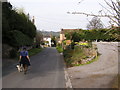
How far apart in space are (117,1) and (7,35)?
21.3m

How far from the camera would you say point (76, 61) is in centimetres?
1967

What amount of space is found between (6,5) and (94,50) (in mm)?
11222

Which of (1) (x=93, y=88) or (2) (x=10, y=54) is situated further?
(2) (x=10, y=54)

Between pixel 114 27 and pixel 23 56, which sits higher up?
pixel 114 27

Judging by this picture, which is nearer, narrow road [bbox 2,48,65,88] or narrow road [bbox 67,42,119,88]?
narrow road [bbox 67,42,119,88]

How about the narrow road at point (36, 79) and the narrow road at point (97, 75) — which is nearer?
the narrow road at point (97, 75)

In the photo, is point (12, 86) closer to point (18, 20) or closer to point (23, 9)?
point (18, 20)

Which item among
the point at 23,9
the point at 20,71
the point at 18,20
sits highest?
the point at 23,9

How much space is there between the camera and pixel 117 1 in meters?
3.99

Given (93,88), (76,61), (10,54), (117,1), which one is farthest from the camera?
(10,54)

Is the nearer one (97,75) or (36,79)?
(36,79)

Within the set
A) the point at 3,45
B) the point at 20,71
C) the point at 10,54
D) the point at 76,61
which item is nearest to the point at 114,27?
the point at 20,71

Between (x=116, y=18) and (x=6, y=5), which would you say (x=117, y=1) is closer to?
(x=116, y=18)

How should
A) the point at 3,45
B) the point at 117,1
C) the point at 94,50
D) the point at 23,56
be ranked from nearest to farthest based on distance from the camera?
the point at 117,1 < the point at 23,56 < the point at 94,50 < the point at 3,45
